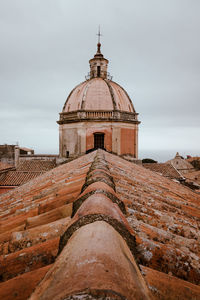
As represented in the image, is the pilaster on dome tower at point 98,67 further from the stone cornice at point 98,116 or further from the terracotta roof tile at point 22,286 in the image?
the terracotta roof tile at point 22,286

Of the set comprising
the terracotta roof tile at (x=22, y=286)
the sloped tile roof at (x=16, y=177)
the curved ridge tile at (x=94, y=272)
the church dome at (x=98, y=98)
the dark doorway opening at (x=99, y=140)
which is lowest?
the sloped tile roof at (x=16, y=177)

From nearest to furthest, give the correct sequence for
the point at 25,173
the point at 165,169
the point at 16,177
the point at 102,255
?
the point at 102,255
the point at 16,177
the point at 25,173
the point at 165,169

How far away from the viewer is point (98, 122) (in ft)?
42.8

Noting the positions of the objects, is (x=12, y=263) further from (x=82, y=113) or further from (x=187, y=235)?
(x=82, y=113)

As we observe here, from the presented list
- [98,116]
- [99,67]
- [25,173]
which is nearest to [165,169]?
[98,116]

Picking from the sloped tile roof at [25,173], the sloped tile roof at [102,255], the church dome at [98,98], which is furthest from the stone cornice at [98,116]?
the sloped tile roof at [102,255]

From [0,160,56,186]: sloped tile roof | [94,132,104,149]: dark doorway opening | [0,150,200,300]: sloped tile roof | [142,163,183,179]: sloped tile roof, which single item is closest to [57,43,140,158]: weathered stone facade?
[94,132,104,149]: dark doorway opening

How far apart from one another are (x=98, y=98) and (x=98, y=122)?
177 centimetres

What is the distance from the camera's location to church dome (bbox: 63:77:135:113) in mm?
13414

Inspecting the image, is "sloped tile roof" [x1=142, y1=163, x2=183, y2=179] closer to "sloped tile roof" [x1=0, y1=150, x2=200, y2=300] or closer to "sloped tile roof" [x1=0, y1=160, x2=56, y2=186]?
"sloped tile roof" [x1=0, y1=160, x2=56, y2=186]

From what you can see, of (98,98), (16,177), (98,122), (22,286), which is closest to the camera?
(22,286)

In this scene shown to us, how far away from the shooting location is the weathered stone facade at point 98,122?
512 inches

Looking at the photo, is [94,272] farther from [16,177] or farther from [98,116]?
[16,177]

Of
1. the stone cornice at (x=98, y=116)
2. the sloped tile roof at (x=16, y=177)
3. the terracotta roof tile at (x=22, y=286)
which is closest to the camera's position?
the terracotta roof tile at (x=22, y=286)
